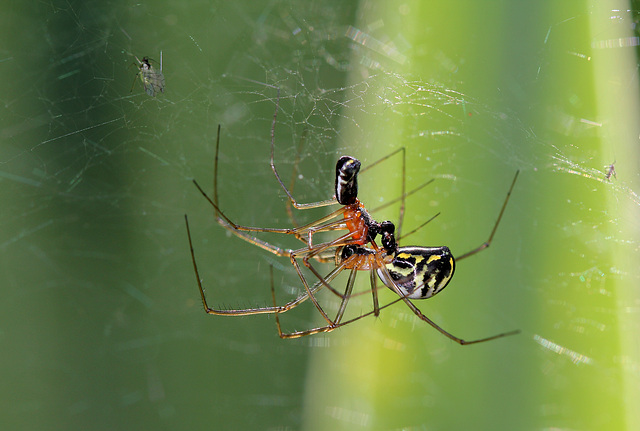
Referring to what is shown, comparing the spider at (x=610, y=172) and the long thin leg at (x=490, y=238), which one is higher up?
the spider at (x=610, y=172)

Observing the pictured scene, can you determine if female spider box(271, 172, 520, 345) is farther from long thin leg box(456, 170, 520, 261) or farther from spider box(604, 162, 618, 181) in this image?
spider box(604, 162, 618, 181)

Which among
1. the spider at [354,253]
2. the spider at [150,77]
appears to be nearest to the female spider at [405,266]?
the spider at [354,253]

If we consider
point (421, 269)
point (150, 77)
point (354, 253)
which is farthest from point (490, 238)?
point (150, 77)

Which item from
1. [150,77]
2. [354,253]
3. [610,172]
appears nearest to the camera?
[610,172]

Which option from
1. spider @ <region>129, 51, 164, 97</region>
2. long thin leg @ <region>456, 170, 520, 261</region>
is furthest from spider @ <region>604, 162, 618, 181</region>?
spider @ <region>129, 51, 164, 97</region>

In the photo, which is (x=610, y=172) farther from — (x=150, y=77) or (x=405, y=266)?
(x=150, y=77)

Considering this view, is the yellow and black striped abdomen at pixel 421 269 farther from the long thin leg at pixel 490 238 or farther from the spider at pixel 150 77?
the spider at pixel 150 77

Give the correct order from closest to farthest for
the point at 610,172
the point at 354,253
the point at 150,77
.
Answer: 1. the point at 610,172
2. the point at 150,77
3. the point at 354,253
